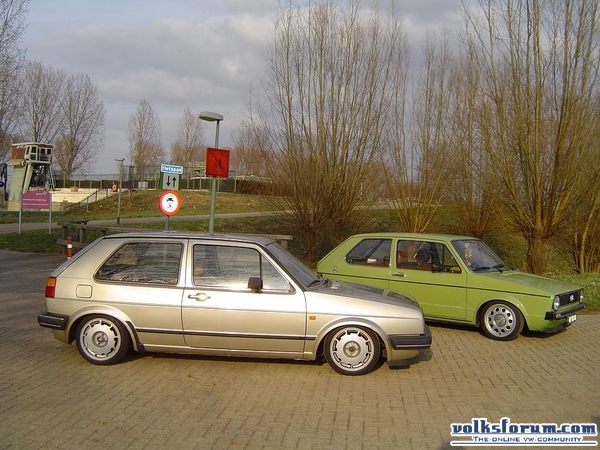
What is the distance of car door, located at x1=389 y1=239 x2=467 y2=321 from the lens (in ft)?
27.8

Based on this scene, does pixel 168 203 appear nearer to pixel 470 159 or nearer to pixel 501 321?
pixel 501 321

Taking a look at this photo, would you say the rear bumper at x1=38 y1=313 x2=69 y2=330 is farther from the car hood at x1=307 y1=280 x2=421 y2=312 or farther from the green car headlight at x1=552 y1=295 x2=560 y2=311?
the green car headlight at x1=552 y1=295 x2=560 y2=311

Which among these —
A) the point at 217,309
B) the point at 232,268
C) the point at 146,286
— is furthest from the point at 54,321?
the point at 232,268

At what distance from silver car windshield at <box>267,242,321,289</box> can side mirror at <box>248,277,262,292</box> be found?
36 cm

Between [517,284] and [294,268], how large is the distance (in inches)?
139

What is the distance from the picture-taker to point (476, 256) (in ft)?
29.7

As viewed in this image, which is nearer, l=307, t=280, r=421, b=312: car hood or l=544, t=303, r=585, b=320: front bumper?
l=307, t=280, r=421, b=312: car hood

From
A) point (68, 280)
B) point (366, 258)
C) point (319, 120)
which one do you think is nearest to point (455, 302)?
point (366, 258)

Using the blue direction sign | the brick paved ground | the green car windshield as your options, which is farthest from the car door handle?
the blue direction sign

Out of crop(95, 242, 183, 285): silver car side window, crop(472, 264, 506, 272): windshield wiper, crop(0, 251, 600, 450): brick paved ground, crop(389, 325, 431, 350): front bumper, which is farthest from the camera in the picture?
crop(472, 264, 506, 272): windshield wiper

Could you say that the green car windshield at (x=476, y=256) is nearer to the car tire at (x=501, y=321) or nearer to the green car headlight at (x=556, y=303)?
the car tire at (x=501, y=321)

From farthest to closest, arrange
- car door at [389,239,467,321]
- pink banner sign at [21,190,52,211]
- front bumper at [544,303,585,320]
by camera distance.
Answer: pink banner sign at [21,190,52,211] → car door at [389,239,467,321] → front bumper at [544,303,585,320]

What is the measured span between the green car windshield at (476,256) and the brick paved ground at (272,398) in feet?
5.14

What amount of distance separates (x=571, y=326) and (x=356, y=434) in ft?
20.2
